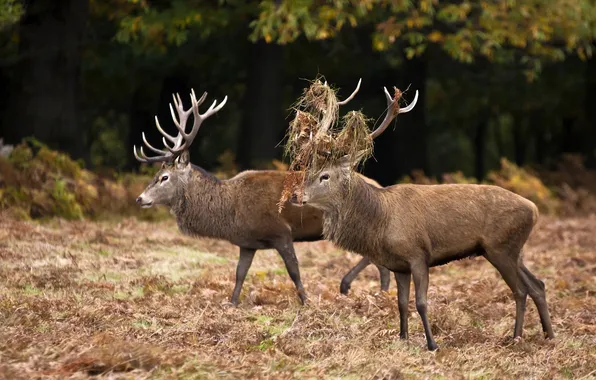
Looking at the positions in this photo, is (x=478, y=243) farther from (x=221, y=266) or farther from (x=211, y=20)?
(x=211, y=20)

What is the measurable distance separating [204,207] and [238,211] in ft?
1.52

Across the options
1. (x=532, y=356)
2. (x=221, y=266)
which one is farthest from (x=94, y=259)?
(x=532, y=356)

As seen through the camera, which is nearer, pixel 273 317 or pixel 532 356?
pixel 532 356

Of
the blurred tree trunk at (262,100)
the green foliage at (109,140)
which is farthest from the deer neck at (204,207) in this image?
the green foliage at (109,140)

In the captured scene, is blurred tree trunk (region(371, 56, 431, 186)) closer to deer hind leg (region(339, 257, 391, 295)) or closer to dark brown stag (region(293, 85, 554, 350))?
deer hind leg (region(339, 257, 391, 295))

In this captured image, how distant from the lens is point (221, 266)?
14.0 metres

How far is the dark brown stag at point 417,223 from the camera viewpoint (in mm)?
9344

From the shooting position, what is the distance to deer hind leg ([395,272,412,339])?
9.41 metres

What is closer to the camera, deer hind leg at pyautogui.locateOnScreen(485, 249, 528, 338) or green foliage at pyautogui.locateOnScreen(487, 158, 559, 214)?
deer hind leg at pyautogui.locateOnScreen(485, 249, 528, 338)

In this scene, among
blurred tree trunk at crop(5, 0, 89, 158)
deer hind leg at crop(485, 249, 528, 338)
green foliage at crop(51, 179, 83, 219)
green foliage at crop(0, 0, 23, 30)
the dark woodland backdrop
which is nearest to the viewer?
deer hind leg at crop(485, 249, 528, 338)

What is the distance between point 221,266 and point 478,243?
517 cm

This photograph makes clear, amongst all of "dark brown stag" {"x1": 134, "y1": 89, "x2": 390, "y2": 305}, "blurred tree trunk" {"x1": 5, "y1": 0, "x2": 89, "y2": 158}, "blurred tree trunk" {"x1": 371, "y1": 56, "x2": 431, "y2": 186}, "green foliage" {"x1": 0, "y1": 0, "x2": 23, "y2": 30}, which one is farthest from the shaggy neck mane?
"blurred tree trunk" {"x1": 371, "y1": 56, "x2": 431, "y2": 186}

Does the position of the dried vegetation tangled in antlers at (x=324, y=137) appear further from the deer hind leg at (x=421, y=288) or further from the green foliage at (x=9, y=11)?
the green foliage at (x=9, y=11)

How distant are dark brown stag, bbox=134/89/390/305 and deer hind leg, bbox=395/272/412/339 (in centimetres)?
207
